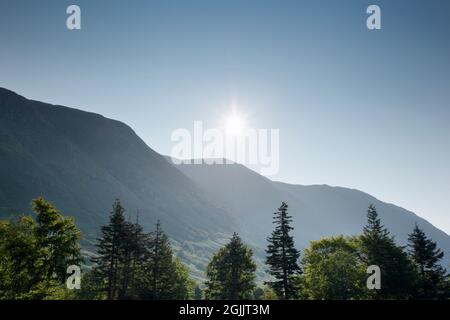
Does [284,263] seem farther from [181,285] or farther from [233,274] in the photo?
[181,285]

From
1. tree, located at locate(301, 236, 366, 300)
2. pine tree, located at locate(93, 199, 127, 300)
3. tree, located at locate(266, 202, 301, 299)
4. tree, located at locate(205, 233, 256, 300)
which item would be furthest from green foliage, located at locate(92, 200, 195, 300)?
tree, located at locate(301, 236, 366, 300)

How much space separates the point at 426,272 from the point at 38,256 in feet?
177

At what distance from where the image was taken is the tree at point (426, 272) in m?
47.2

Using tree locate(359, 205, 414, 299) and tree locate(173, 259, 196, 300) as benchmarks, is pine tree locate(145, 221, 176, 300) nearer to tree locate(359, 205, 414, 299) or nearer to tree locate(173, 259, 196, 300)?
tree locate(173, 259, 196, 300)

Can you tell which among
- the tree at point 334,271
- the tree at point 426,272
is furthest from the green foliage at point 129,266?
the tree at point 426,272

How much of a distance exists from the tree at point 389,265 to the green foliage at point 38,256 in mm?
40495

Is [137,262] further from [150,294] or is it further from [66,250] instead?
[66,250]

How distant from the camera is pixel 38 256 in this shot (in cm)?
3105

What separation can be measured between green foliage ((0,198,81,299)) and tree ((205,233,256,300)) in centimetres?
2541

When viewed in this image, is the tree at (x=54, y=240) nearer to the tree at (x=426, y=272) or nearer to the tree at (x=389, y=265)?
the tree at (x=389, y=265)

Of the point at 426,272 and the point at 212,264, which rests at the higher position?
the point at 212,264

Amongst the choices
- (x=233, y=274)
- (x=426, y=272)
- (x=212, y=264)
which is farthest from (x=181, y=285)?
(x=426, y=272)
